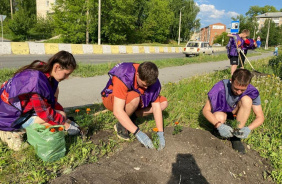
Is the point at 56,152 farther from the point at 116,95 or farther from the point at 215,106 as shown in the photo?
the point at 215,106

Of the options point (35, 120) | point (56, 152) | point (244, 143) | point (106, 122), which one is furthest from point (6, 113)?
point (244, 143)

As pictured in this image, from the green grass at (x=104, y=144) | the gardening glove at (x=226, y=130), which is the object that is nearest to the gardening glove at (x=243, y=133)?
the gardening glove at (x=226, y=130)

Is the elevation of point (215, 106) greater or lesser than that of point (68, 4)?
lesser

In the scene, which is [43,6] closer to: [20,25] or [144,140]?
[20,25]

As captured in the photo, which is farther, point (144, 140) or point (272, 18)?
point (272, 18)

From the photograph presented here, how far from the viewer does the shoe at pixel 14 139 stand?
2.38m

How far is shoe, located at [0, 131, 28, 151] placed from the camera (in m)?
2.38

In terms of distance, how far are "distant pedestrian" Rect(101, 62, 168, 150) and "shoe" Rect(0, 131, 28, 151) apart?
1.06 metres

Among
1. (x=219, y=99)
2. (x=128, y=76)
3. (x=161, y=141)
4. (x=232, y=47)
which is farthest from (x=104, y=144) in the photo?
(x=232, y=47)

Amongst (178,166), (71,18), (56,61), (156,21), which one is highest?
(156,21)

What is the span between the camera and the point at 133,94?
2.65 meters

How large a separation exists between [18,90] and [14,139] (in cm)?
68

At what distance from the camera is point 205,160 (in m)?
2.37

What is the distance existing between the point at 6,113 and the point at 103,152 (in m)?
1.08
